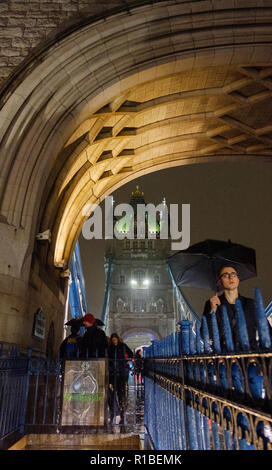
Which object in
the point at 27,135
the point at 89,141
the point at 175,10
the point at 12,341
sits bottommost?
the point at 12,341

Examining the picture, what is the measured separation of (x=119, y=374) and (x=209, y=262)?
2.50 m

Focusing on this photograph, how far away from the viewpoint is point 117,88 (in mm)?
6211

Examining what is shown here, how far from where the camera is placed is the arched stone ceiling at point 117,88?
535 cm

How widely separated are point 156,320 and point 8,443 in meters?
48.0

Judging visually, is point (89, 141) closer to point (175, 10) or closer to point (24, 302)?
point (175, 10)

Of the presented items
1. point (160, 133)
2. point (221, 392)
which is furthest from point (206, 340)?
point (160, 133)

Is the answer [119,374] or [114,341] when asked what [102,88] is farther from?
[119,374]

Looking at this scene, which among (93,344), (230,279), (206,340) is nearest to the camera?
(206,340)

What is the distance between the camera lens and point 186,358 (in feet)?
6.71

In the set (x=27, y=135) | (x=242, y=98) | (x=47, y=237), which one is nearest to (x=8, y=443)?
(x=47, y=237)

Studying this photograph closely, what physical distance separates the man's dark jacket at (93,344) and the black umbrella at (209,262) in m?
1.64

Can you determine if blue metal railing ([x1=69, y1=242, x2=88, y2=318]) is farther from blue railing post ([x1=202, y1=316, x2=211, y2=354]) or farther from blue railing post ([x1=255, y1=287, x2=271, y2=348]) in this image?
blue railing post ([x1=255, y1=287, x2=271, y2=348])

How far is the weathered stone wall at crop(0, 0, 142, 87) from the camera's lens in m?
5.79

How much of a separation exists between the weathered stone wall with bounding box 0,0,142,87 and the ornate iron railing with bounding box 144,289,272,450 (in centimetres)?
600
